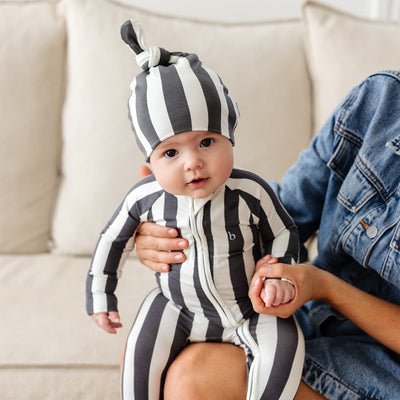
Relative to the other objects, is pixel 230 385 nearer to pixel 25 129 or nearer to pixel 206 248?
pixel 206 248

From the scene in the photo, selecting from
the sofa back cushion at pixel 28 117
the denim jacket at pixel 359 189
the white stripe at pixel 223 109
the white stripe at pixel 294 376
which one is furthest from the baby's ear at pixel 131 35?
the sofa back cushion at pixel 28 117

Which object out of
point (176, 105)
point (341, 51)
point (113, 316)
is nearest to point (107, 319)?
point (113, 316)

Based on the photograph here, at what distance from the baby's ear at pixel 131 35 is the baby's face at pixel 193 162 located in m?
0.15

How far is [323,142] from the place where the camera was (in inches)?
34.8

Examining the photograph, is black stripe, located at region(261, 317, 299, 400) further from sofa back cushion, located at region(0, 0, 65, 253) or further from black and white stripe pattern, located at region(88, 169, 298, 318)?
sofa back cushion, located at region(0, 0, 65, 253)

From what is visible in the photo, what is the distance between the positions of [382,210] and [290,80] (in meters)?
0.60

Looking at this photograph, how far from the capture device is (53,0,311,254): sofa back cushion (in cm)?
125

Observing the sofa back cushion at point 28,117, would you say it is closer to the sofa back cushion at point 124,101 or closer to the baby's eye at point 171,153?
the sofa back cushion at point 124,101

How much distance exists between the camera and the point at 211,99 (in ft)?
2.20

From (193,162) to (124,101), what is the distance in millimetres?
658

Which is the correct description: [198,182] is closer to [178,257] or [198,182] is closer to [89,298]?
[178,257]

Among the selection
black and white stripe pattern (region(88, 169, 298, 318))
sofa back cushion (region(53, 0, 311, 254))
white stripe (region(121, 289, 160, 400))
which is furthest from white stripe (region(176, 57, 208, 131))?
sofa back cushion (region(53, 0, 311, 254))

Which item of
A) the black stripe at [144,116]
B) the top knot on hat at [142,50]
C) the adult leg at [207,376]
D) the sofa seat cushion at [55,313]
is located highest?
the top knot on hat at [142,50]

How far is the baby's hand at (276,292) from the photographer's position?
27.2 inches
